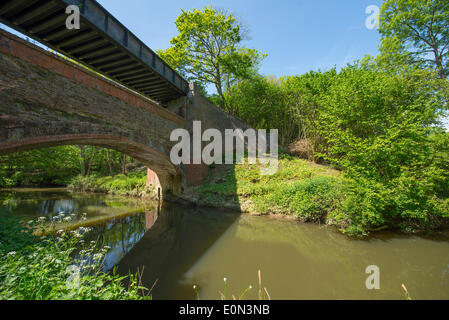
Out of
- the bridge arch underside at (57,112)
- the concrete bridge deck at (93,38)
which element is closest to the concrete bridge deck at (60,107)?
the bridge arch underside at (57,112)

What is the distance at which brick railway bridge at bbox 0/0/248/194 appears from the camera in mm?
4153

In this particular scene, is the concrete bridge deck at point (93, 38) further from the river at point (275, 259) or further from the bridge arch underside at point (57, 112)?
the river at point (275, 259)

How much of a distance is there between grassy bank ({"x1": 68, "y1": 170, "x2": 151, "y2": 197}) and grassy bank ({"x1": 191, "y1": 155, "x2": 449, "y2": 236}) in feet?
24.5

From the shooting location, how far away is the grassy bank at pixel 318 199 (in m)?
5.88

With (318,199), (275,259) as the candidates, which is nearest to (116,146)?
(275,259)

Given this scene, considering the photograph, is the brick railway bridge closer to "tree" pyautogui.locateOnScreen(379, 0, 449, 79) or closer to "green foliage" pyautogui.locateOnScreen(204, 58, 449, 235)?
"green foliage" pyautogui.locateOnScreen(204, 58, 449, 235)

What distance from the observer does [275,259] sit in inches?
185

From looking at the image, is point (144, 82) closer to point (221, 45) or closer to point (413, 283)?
point (221, 45)

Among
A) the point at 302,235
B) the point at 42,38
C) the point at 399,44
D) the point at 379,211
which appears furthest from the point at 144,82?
the point at 399,44

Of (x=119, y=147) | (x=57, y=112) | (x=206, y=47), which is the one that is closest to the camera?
(x=57, y=112)

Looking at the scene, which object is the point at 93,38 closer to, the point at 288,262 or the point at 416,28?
the point at 288,262

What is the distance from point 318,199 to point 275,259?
3950 mm

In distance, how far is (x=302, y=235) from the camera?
6383 mm

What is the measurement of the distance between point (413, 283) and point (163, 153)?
951 cm
